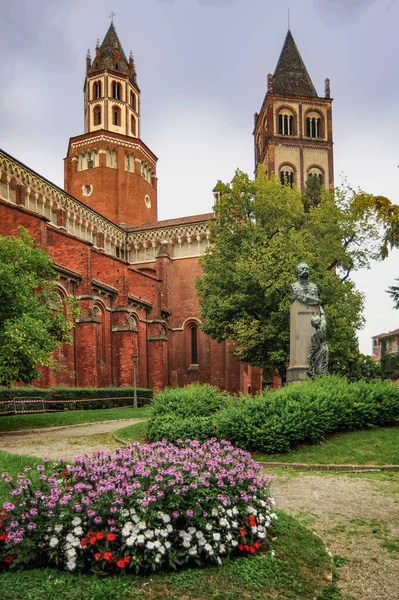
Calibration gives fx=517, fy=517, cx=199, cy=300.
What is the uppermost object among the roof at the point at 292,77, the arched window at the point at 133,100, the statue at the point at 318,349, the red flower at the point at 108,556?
the roof at the point at 292,77

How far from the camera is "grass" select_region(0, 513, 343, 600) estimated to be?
3887mm

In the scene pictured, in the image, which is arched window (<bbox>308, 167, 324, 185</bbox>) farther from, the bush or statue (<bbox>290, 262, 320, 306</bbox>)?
the bush

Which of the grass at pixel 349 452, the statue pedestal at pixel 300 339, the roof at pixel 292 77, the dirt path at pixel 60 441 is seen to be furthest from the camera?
the roof at pixel 292 77

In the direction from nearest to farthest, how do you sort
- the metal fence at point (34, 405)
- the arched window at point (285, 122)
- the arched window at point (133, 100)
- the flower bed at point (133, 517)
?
the flower bed at point (133, 517)
the metal fence at point (34, 405)
the arched window at point (133, 100)
the arched window at point (285, 122)

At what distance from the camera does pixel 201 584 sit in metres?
4.10

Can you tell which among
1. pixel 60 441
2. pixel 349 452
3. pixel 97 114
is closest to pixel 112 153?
pixel 97 114

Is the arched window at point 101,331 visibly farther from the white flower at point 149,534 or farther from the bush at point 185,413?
the white flower at point 149,534

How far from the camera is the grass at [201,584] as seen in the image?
3.89 m

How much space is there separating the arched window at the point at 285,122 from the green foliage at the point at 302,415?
148 ft

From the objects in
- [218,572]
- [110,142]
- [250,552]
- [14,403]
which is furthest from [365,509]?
[110,142]

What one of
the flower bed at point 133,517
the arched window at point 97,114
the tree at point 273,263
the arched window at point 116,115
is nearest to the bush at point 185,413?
the flower bed at point 133,517

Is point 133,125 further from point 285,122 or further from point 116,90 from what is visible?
point 285,122

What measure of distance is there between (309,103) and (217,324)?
120 feet

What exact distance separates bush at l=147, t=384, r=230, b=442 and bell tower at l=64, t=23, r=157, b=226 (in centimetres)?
3624
